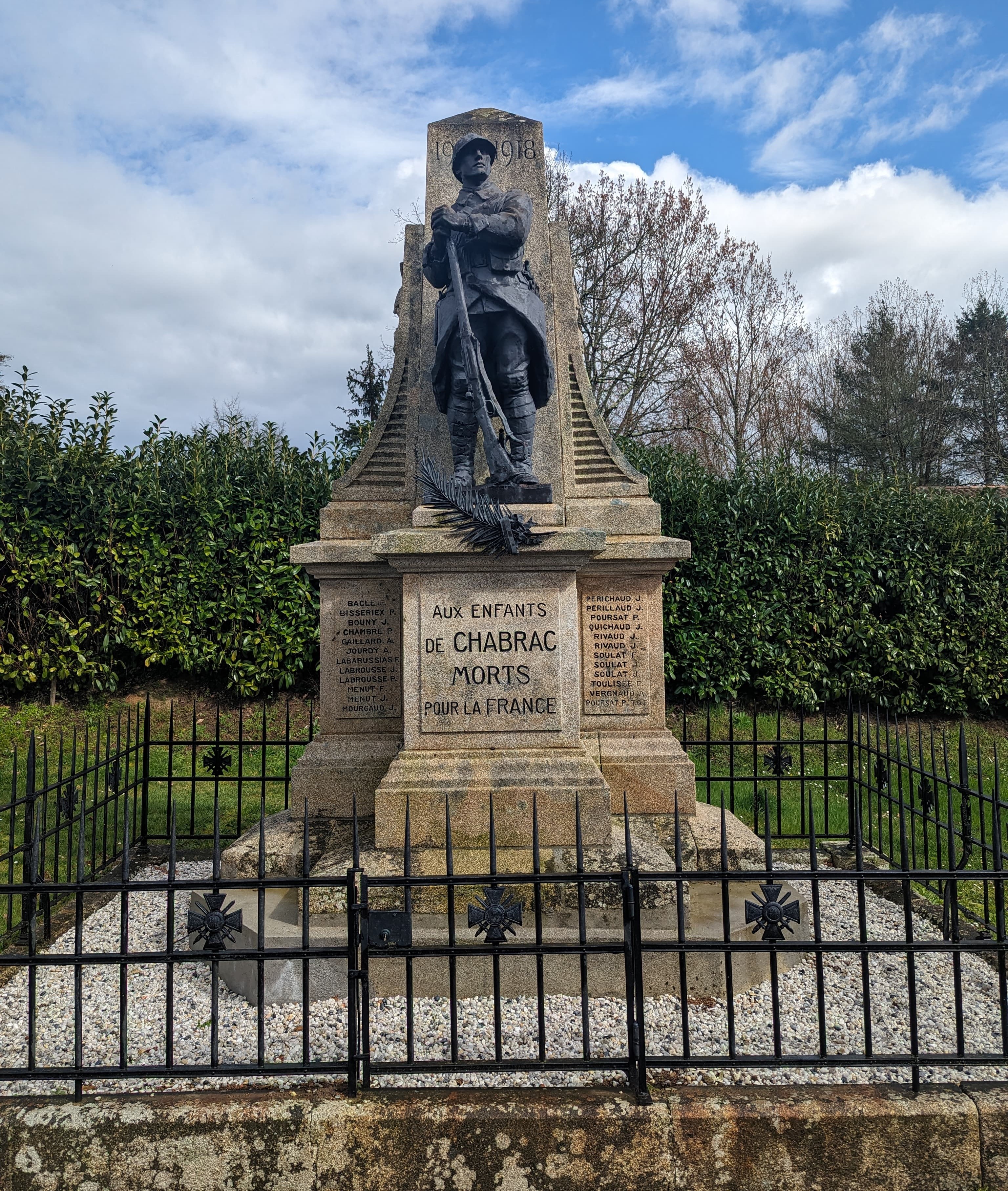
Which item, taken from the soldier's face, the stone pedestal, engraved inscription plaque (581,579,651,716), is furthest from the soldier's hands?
engraved inscription plaque (581,579,651,716)

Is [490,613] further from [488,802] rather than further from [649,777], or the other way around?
[649,777]

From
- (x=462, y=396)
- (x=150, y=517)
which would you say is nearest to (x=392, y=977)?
(x=462, y=396)

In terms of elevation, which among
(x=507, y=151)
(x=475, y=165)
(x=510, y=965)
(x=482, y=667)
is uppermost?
(x=507, y=151)

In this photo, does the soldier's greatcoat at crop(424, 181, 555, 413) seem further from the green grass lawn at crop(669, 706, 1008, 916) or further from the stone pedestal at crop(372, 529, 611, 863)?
the green grass lawn at crop(669, 706, 1008, 916)

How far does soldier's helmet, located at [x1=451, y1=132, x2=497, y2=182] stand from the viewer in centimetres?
471

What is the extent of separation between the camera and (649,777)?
5090 millimetres

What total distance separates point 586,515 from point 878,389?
2246 centimetres

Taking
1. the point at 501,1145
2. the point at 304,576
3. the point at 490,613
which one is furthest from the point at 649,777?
the point at 304,576

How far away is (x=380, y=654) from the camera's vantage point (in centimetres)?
526

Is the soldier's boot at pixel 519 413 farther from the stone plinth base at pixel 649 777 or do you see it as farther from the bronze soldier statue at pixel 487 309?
the stone plinth base at pixel 649 777

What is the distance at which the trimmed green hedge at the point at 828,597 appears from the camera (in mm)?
9773

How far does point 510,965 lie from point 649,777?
165cm

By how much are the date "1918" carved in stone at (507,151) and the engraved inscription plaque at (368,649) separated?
285 centimetres

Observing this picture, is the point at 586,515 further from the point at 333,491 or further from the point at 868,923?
the point at 868,923
